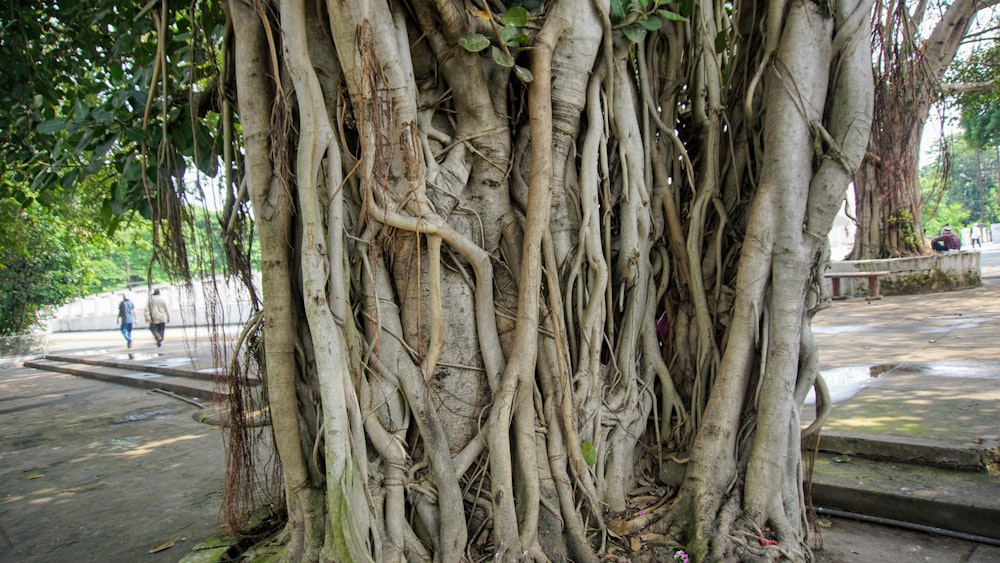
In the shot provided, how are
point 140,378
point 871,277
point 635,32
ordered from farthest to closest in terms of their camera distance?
point 871,277
point 140,378
point 635,32

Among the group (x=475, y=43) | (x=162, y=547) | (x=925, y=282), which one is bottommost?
(x=162, y=547)

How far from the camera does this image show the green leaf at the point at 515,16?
2.20 meters

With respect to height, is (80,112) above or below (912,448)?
above

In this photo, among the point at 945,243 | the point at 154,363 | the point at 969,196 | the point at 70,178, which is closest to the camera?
the point at 70,178

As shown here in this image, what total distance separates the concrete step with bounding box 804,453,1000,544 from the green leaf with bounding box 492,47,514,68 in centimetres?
213

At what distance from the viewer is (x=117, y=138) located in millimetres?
3072

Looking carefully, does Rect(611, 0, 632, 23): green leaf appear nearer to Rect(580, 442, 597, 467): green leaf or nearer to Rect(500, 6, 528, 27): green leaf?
Rect(500, 6, 528, 27): green leaf

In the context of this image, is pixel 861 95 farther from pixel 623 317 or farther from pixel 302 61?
pixel 302 61

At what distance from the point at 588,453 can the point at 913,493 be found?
53.5 inches

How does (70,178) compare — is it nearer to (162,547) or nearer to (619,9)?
(162,547)

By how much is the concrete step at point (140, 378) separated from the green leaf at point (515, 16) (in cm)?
406

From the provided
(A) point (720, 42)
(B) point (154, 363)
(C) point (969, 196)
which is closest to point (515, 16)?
(A) point (720, 42)

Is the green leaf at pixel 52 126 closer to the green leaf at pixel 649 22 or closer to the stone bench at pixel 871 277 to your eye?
the green leaf at pixel 649 22

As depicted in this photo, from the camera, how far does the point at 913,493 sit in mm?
2443
